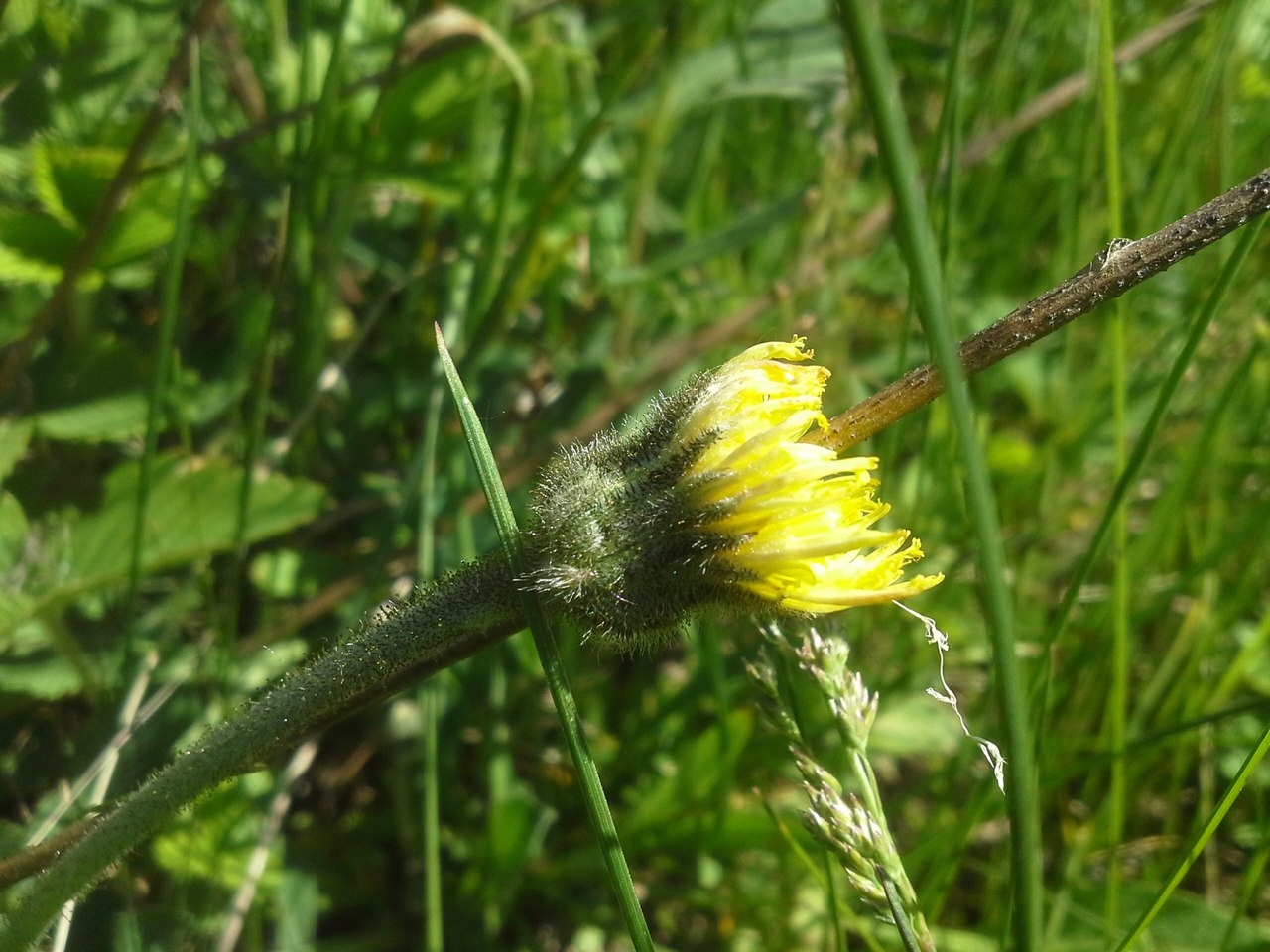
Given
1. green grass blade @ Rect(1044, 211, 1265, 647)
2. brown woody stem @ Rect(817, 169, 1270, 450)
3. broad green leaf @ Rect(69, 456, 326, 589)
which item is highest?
broad green leaf @ Rect(69, 456, 326, 589)

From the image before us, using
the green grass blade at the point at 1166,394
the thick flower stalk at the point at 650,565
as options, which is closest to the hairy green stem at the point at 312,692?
the thick flower stalk at the point at 650,565

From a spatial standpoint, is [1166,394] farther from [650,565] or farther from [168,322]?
[168,322]

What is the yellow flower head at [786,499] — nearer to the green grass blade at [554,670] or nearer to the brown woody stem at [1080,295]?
the brown woody stem at [1080,295]

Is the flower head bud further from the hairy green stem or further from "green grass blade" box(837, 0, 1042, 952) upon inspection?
"green grass blade" box(837, 0, 1042, 952)

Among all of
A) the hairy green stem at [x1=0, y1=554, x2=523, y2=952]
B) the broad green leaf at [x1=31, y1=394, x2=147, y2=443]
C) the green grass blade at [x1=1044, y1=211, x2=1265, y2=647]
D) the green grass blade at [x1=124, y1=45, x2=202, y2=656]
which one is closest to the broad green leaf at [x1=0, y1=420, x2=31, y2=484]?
the broad green leaf at [x1=31, y1=394, x2=147, y2=443]

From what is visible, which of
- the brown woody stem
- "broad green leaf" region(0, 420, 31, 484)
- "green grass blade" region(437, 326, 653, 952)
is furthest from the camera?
"broad green leaf" region(0, 420, 31, 484)

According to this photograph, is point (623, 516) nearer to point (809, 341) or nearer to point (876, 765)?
point (809, 341)

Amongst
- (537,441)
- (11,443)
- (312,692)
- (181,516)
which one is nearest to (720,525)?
(312,692)

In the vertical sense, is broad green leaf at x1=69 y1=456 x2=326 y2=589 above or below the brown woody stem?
above
